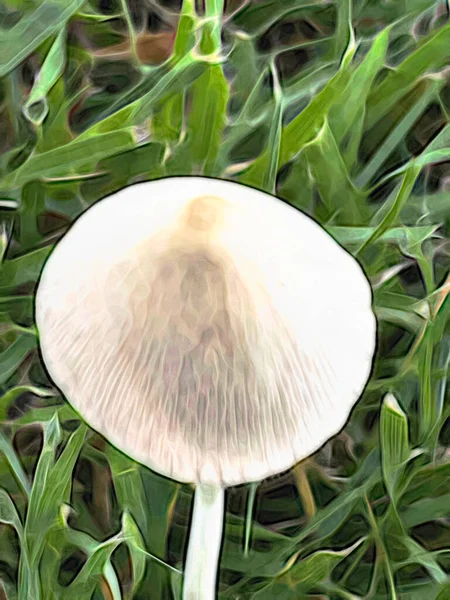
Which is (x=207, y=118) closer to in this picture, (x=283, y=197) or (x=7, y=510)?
(x=283, y=197)

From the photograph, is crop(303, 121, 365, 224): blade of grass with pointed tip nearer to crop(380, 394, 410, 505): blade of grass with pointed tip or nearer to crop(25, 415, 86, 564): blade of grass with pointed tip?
crop(380, 394, 410, 505): blade of grass with pointed tip

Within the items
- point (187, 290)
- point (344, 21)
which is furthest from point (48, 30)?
point (187, 290)

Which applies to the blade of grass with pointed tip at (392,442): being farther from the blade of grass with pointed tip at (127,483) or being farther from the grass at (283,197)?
the blade of grass with pointed tip at (127,483)

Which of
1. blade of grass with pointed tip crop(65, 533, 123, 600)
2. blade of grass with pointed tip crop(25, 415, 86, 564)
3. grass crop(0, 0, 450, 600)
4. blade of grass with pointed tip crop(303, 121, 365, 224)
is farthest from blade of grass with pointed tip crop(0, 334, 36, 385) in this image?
blade of grass with pointed tip crop(303, 121, 365, 224)

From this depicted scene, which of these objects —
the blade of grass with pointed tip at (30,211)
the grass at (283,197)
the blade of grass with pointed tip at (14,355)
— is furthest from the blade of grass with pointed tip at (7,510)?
the blade of grass with pointed tip at (30,211)

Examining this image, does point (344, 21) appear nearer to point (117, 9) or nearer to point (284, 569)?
point (117, 9)

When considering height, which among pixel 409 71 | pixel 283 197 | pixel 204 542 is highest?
pixel 409 71

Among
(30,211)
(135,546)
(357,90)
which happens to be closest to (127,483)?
(135,546)
